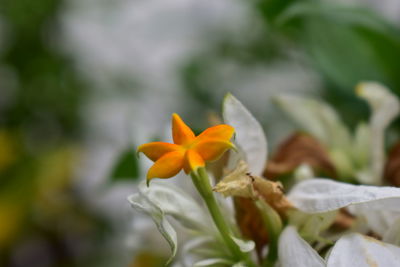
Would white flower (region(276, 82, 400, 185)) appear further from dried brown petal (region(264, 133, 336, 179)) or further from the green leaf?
the green leaf

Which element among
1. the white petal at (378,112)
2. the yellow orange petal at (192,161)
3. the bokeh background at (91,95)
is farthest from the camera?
the bokeh background at (91,95)

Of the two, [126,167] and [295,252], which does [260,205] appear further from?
[126,167]

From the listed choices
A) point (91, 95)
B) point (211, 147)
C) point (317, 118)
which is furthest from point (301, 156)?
point (91, 95)

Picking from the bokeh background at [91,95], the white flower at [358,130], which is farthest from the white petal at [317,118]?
the bokeh background at [91,95]

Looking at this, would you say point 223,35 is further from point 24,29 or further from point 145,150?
point 145,150

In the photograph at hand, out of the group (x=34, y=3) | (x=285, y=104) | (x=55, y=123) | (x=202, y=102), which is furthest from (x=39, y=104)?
(x=285, y=104)

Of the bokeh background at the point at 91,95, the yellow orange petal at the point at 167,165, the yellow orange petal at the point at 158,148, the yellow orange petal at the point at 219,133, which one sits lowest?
the bokeh background at the point at 91,95

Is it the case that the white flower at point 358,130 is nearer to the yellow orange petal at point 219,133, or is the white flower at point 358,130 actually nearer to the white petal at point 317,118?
the white petal at point 317,118
